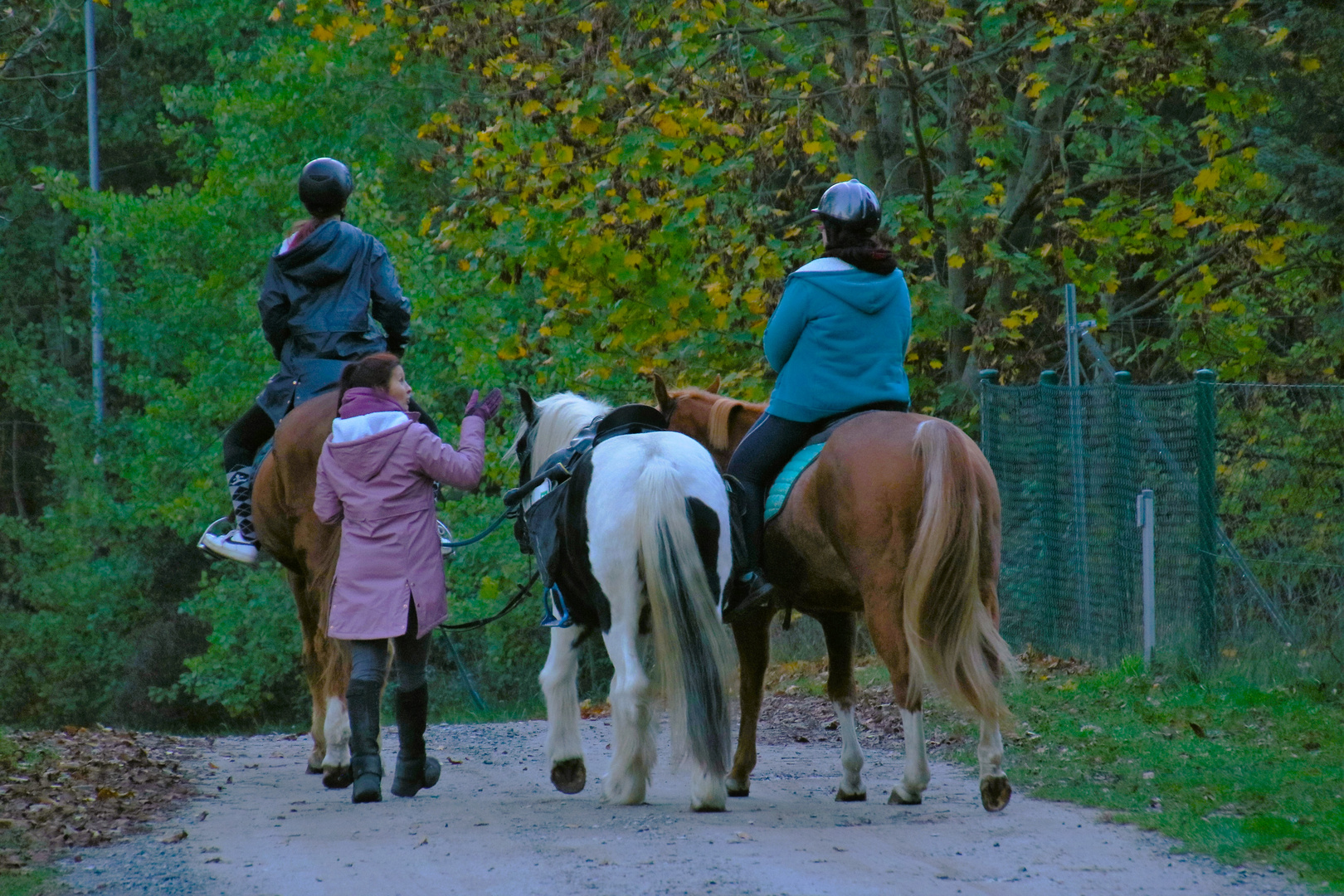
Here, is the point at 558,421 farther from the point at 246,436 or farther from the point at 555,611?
the point at 246,436

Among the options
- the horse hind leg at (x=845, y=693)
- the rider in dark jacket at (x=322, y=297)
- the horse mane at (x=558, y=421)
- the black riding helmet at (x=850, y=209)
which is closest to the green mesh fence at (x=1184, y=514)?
the horse hind leg at (x=845, y=693)

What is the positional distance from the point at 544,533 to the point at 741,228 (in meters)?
8.53

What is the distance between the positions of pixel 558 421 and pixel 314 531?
1.28 m

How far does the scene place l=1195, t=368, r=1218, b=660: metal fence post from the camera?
10602mm

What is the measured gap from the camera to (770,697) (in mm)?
12469

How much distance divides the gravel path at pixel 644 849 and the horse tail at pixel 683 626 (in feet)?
1.11

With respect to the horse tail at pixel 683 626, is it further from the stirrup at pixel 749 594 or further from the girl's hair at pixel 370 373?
the girl's hair at pixel 370 373

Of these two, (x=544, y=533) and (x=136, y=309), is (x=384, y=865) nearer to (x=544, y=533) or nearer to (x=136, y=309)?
(x=544, y=533)

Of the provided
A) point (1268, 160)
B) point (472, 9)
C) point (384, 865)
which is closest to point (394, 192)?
point (472, 9)

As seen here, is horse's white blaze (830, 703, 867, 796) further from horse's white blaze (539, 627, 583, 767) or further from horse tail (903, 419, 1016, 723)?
horse's white blaze (539, 627, 583, 767)

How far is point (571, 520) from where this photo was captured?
7016mm

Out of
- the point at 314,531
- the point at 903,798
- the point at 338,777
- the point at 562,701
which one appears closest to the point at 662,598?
the point at 562,701

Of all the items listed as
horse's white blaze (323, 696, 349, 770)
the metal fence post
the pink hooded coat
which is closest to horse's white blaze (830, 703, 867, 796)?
the pink hooded coat

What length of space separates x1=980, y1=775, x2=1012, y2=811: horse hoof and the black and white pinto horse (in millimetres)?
1038
